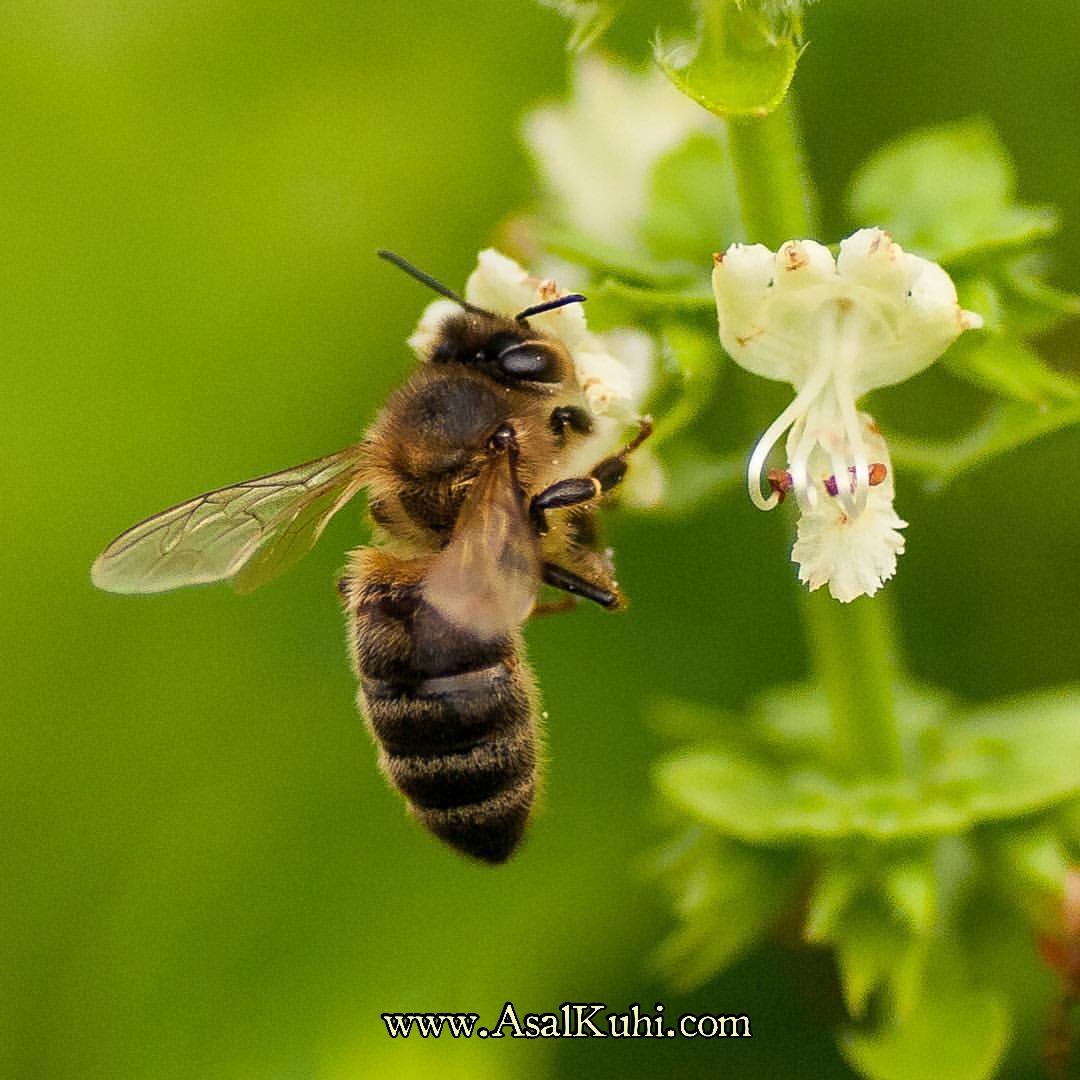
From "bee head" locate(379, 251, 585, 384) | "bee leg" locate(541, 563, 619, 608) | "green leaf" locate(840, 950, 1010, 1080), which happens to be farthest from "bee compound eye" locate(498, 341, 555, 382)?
"green leaf" locate(840, 950, 1010, 1080)

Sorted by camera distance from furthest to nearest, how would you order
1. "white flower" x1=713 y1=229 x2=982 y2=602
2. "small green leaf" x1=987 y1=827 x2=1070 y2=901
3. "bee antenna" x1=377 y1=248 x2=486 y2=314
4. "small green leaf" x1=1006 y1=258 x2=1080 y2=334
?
1. "small green leaf" x1=987 y1=827 x2=1070 y2=901
2. "bee antenna" x1=377 y1=248 x2=486 y2=314
3. "small green leaf" x1=1006 y1=258 x2=1080 y2=334
4. "white flower" x1=713 y1=229 x2=982 y2=602

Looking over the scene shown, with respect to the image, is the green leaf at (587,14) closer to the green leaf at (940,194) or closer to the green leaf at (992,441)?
the green leaf at (940,194)

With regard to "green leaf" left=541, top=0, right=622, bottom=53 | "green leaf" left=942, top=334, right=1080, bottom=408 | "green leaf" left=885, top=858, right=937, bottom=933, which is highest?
"green leaf" left=541, top=0, right=622, bottom=53

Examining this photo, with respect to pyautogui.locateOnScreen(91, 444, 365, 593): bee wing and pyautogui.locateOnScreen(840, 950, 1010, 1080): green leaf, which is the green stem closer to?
pyautogui.locateOnScreen(91, 444, 365, 593): bee wing

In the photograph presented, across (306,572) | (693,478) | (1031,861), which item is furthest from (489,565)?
(306,572)

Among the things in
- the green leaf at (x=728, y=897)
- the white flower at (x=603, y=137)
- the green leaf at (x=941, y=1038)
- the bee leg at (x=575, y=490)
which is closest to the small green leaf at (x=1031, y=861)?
the green leaf at (x=941, y=1038)

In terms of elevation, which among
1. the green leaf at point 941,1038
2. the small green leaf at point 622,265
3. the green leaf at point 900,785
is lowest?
the green leaf at point 941,1038
